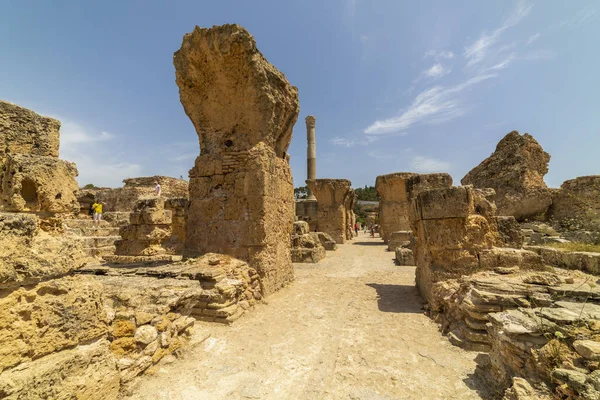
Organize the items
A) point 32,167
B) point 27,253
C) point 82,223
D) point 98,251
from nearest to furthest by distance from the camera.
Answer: point 27,253
point 32,167
point 98,251
point 82,223

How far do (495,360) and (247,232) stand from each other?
4.11 meters

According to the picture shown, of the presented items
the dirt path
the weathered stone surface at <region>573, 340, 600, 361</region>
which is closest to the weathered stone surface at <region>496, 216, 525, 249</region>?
the dirt path

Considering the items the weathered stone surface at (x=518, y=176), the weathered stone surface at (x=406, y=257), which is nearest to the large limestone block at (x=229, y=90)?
the weathered stone surface at (x=406, y=257)

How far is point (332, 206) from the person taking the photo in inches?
669

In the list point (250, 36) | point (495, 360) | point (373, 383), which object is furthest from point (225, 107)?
point (495, 360)

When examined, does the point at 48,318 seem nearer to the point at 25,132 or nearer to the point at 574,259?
the point at 25,132

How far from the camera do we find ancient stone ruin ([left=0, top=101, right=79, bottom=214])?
222cm

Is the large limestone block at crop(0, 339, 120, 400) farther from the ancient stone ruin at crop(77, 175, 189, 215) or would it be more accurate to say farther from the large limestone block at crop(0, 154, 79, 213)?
the ancient stone ruin at crop(77, 175, 189, 215)

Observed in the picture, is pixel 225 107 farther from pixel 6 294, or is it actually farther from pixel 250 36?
pixel 6 294

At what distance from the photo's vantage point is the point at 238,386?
2580mm

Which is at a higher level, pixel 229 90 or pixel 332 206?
pixel 229 90

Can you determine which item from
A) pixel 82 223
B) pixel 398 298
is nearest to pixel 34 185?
pixel 398 298

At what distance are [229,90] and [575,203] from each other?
11747 mm

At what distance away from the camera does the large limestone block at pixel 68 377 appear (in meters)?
1.64
